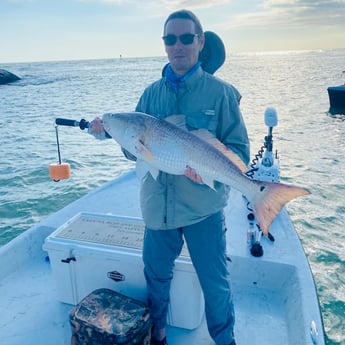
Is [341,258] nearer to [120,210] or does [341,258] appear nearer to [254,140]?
[120,210]

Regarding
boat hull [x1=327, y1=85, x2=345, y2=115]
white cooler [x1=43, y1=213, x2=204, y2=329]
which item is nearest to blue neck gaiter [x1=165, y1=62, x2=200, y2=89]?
white cooler [x1=43, y1=213, x2=204, y2=329]

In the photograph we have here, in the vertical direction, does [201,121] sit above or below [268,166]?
above

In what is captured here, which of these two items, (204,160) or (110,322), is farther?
(110,322)

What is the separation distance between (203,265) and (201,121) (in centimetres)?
115

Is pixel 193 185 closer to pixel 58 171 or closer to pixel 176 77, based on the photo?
pixel 176 77

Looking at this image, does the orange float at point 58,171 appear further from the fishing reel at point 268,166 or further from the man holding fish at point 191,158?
the fishing reel at point 268,166

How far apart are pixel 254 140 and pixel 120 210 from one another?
10.8 meters

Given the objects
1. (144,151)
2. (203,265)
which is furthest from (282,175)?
(144,151)

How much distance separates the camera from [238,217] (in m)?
5.27

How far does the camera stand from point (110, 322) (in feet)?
9.12

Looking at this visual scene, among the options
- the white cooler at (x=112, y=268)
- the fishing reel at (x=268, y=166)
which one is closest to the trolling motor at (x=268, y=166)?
the fishing reel at (x=268, y=166)

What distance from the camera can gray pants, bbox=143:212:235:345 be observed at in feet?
9.04

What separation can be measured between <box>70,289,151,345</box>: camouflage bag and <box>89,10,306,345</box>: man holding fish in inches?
17.6

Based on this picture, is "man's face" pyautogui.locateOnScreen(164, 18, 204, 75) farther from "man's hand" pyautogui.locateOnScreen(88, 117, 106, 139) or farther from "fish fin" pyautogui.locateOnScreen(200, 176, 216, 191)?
"fish fin" pyautogui.locateOnScreen(200, 176, 216, 191)
